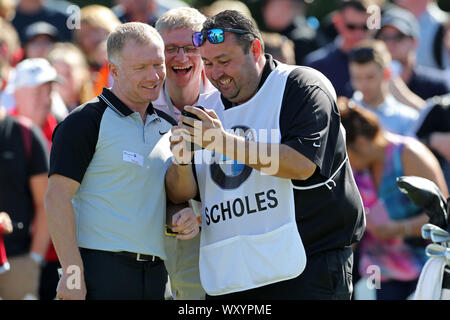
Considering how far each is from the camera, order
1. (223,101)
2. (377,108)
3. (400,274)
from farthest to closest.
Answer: (377,108) → (400,274) → (223,101)

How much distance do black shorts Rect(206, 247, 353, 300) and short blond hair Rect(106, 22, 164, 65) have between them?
1.31 metres

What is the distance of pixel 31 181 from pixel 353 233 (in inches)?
127

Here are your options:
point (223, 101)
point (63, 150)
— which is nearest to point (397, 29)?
point (223, 101)

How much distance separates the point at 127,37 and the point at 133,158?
1.95ft

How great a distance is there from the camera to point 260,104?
4344mm

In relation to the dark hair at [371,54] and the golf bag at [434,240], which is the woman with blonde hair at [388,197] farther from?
the golf bag at [434,240]

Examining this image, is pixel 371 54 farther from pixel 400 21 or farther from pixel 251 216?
pixel 251 216

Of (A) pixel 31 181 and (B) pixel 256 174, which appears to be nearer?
(B) pixel 256 174

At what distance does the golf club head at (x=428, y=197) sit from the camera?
4453 millimetres

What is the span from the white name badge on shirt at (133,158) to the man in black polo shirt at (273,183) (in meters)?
0.17

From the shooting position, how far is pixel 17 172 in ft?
22.2

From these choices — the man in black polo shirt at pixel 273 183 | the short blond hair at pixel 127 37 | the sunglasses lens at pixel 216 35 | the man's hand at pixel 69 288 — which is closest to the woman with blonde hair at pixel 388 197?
the man in black polo shirt at pixel 273 183
